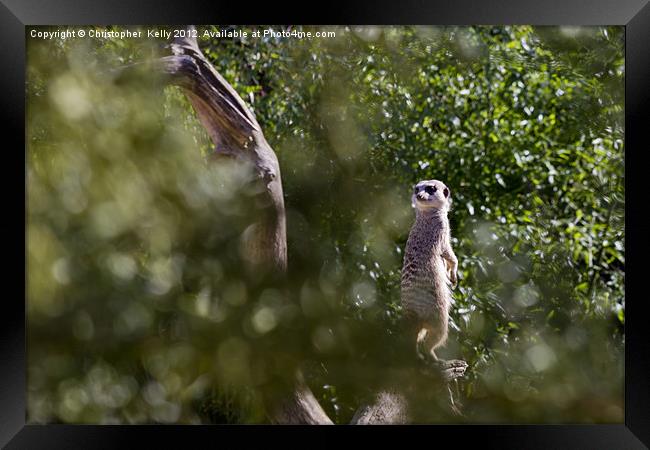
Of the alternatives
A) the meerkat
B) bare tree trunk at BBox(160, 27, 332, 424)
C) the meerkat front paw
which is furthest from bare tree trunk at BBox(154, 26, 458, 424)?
the meerkat front paw

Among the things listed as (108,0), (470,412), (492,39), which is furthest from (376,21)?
(470,412)

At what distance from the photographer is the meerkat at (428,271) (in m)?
1.69

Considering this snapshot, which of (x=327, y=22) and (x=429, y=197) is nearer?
(x=327, y=22)

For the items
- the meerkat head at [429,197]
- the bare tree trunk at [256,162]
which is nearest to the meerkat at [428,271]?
the meerkat head at [429,197]

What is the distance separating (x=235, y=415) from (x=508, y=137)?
3.70ft

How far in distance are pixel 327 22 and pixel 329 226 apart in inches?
20.7

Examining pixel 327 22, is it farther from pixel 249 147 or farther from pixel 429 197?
pixel 429 197

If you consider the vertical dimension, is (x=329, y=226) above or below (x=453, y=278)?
above

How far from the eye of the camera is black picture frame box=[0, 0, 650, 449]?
4.91 feet

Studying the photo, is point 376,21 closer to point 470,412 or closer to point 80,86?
point 80,86

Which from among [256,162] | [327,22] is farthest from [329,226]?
[327,22]

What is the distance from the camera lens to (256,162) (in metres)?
1.71

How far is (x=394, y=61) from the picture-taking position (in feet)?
5.89

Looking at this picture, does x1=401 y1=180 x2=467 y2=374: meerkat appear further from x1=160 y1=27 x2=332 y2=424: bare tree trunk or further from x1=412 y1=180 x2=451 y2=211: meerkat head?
x1=160 y1=27 x2=332 y2=424: bare tree trunk
